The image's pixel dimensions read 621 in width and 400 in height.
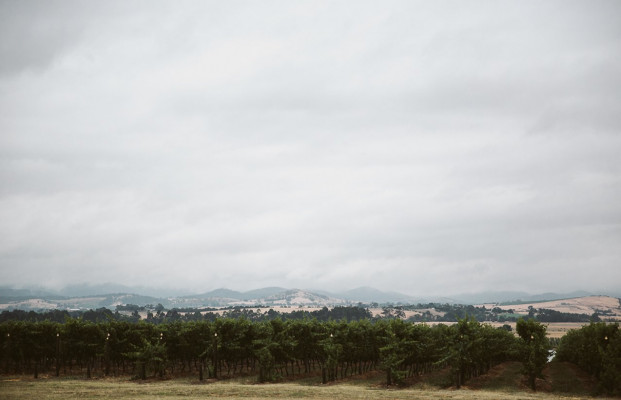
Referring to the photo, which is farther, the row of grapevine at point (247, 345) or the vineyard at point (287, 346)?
the row of grapevine at point (247, 345)

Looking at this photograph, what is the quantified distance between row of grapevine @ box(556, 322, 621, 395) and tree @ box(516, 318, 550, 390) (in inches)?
265

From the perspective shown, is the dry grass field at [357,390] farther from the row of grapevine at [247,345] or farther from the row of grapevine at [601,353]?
the row of grapevine at [247,345]

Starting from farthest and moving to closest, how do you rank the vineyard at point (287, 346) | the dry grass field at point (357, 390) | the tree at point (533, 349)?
1. the vineyard at point (287, 346)
2. the tree at point (533, 349)
3. the dry grass field at point (357, 390)

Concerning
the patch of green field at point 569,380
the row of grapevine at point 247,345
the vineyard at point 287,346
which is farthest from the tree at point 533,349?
the row of grapevine at point 247,345

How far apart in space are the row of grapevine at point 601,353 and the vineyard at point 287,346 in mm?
249

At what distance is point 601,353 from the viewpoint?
56.2 m

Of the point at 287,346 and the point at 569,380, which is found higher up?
the point at 287,346

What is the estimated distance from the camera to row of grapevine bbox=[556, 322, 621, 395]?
178ft

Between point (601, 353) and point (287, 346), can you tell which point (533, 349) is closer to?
point (601, 353)

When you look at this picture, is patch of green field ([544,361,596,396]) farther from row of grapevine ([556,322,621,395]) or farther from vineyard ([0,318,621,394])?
vineyard ([0,318,621,394])

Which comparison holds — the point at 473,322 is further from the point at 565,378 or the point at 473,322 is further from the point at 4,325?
the point at 4,325

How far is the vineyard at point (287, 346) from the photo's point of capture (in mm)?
65438

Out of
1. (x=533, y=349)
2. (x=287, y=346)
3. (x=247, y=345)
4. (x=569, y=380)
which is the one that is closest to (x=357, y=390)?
(x=287, y=346)

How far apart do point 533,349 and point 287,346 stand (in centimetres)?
4294
